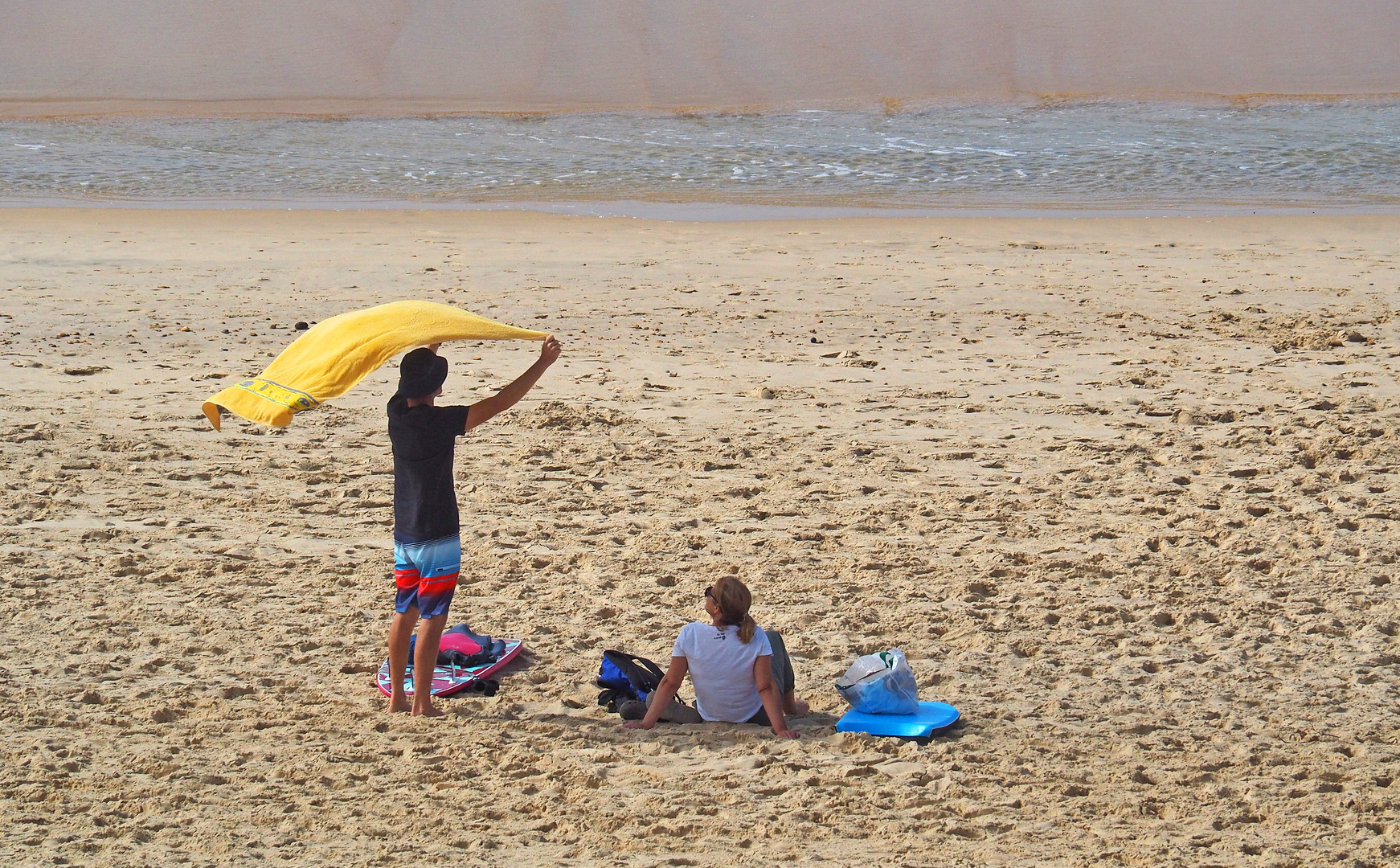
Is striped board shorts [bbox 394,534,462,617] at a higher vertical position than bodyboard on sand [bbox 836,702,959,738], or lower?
higher

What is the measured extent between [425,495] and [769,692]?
4.63 feet

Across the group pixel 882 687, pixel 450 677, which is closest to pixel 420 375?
pixel 450 677

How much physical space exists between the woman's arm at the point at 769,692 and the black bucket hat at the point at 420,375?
151 cm

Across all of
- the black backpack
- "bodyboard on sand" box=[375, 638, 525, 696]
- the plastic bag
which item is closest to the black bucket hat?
"bodyboard on sand" box=[375, 638, 525, 696]

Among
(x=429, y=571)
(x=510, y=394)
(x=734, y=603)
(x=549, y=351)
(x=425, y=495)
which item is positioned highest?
(x=549, y=351)

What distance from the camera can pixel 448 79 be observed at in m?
29.6

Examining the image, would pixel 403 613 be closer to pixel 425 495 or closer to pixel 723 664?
pixel 425 495

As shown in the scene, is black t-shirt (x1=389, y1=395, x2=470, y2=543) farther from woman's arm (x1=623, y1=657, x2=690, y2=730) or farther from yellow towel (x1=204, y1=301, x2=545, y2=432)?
woman's arm (x1=623, y1=657, x2=690, y2=730)

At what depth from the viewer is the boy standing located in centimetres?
494

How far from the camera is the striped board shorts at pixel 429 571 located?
4.95m

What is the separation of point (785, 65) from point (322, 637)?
26456mm

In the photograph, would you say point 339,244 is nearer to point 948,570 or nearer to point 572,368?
point 572,368

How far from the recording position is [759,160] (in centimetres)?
2158

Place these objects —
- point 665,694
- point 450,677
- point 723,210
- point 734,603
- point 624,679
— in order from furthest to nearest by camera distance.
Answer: point 723,210
point 450,677
point 624,679
point 665,694
point 734,603
